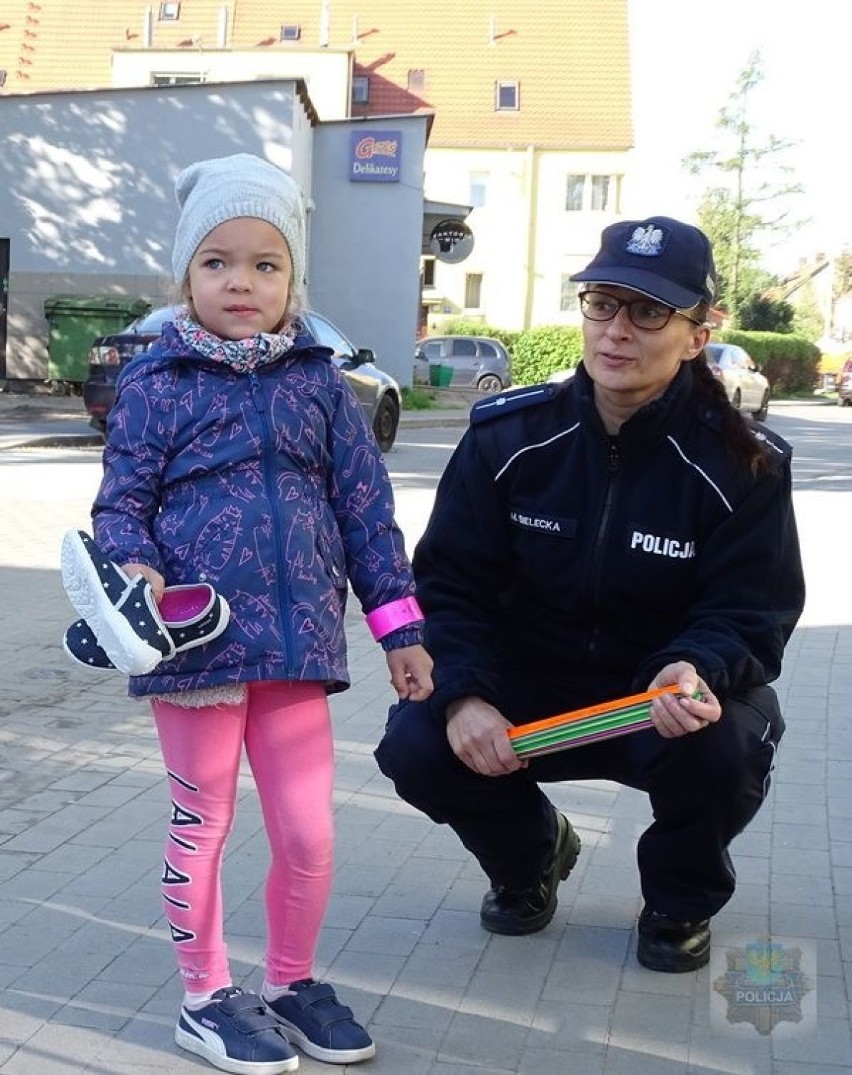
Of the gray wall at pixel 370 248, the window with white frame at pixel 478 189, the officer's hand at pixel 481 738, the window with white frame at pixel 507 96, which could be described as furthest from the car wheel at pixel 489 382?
the officer's hand at pixel 481 738

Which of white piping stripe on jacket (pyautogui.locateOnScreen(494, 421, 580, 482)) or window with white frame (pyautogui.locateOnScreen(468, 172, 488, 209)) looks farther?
window with white frame (pyautogui.locateOnScreen(468, 172, 488, 209))

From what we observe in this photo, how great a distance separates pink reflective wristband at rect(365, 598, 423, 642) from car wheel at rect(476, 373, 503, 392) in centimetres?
3459

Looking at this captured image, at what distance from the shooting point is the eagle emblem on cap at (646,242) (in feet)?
12.2

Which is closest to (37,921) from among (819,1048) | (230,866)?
(230,866)

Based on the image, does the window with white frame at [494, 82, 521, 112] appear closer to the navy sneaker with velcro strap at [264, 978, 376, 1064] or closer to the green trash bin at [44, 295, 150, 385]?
the green trash bin at [44, 295, 150, 385]

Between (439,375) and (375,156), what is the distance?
6478 millimetres

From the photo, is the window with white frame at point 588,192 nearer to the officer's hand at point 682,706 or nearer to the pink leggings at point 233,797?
the officer's hand at point 682,706

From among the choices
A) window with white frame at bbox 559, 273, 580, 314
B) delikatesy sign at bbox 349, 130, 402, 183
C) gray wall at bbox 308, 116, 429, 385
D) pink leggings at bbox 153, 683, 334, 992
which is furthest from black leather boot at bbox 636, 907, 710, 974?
window with white frame at bbox 559, 273, 580, 314

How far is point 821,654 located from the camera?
7.97 meters

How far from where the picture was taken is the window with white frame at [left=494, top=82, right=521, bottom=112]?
56.3m

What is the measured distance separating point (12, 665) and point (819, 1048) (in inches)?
183

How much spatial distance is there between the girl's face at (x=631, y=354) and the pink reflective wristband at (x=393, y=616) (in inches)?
31.8

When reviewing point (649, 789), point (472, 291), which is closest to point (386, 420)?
point (649, 789)

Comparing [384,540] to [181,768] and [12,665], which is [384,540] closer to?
[181,768]
